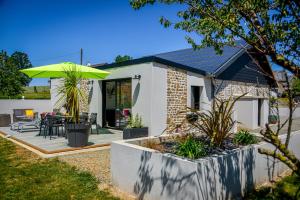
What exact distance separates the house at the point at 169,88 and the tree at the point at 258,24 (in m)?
3.48

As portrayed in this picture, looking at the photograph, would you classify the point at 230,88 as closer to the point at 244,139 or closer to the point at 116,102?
the point at 116,102

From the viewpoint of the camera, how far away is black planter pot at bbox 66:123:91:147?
27.2ft

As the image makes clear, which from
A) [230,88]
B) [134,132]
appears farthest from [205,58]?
[134,132]

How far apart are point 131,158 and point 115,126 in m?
8.88

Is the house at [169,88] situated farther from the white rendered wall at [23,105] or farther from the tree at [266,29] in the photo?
the white rendered wall at [23,105]

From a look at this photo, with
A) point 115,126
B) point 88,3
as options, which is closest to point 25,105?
point 115,126

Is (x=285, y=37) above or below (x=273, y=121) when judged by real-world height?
above

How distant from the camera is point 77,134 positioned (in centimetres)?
843

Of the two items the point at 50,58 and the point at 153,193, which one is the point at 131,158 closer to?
the point at 153,193

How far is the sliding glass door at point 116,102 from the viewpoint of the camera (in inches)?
497

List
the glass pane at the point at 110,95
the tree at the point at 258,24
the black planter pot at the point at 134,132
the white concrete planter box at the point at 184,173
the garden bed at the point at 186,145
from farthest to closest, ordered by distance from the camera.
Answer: the glass pane at the point at 110,95 < the black planter pot at the point at 134,132 < the garden bed at the point at 186,145 < the white concrete planter box at the point at 184,173 < the tree at the point at 258,24

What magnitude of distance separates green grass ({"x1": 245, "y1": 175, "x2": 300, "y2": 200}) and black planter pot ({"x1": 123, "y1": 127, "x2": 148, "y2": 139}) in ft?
18.9

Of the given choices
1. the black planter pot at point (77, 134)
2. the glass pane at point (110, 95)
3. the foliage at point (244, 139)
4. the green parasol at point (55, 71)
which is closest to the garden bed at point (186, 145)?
the foliage at point (244, 139)

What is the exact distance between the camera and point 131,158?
190 inches
